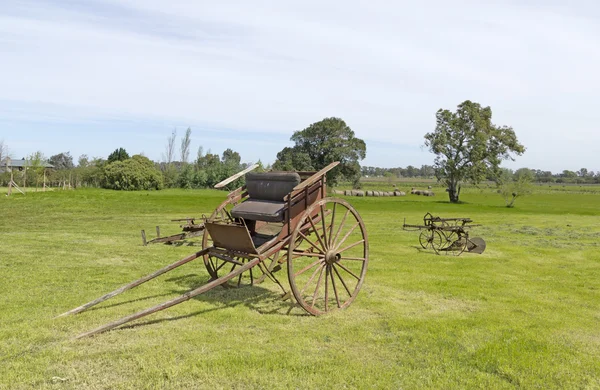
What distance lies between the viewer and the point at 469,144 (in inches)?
2004

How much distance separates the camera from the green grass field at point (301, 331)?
4996 millimetres

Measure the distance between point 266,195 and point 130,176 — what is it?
53.8m

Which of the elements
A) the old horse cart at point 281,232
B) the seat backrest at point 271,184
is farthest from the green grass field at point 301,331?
the seat backrest at point 271,184

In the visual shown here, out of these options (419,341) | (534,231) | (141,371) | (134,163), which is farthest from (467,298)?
(134,163)

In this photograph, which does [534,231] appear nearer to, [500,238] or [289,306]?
[500,238]

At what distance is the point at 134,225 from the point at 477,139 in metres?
41.5

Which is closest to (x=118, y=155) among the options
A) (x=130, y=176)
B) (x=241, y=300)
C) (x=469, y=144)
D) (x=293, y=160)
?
(x=130, y=176)

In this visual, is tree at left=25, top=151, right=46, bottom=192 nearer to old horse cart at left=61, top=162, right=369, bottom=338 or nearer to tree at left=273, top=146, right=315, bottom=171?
tree at left=273, top=146, right=315, bottom=171

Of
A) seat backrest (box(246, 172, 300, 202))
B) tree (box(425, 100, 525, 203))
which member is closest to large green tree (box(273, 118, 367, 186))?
tree (box(425, 100, 525, 203))

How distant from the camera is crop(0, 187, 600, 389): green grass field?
4996mm

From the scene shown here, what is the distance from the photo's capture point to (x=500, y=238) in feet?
64.9

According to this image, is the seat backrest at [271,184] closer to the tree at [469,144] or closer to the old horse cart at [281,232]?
the old horse cart at [281,232]

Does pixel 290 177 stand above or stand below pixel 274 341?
above

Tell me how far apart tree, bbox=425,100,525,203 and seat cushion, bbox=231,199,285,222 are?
4676 cm
